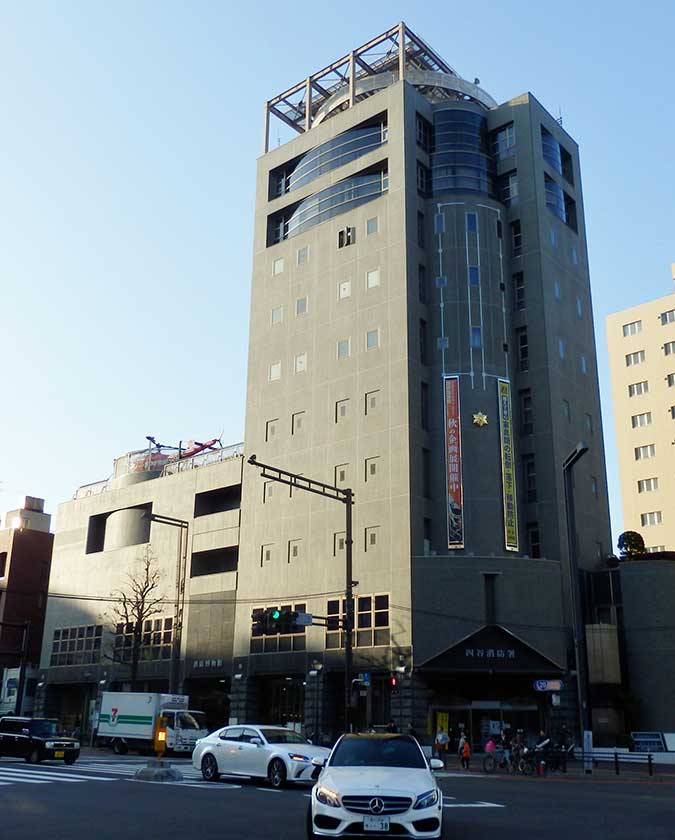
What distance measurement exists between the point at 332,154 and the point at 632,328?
4533 cm

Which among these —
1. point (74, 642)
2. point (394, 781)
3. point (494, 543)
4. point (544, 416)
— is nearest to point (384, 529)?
point (494, 543)

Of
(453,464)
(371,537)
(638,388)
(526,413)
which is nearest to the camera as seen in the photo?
(371,537)

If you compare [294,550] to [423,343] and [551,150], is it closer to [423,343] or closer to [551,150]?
[423,343]

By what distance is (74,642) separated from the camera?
71.2 meters

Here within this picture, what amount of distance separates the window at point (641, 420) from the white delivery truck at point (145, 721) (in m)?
60.8

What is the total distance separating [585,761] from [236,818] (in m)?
21.7

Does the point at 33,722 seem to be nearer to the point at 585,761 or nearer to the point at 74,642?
the point at 585,761

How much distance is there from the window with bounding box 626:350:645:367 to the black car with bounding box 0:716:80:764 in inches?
2989

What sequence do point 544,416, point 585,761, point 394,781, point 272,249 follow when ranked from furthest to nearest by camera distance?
point 272,249, point 544,416, point 585,761, point 394,781

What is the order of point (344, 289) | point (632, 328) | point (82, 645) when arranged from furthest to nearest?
point (632, 328), point (82, 645), point (344, 289)

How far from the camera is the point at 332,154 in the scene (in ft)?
215

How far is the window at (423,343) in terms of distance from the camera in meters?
56.9

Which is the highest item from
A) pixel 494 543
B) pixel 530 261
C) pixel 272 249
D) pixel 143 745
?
pixel 272 249

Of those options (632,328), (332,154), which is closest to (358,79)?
(332,154)
